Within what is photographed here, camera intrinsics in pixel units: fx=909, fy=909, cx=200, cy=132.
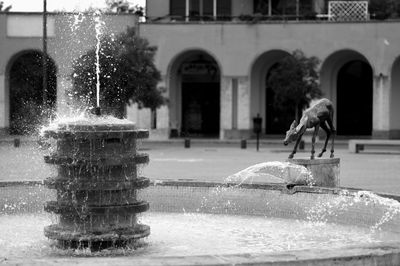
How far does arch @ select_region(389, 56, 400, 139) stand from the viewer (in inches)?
1924

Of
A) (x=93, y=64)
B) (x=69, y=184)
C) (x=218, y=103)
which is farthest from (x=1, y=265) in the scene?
(x=218, y=103)

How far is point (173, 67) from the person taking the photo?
167ft

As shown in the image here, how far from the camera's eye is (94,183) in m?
9.95

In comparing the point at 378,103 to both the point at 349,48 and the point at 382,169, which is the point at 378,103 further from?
the point at 382,169

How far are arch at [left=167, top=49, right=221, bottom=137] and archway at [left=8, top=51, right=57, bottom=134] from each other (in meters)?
7.03

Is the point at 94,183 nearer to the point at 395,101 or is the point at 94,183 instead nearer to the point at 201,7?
the point at 395,101

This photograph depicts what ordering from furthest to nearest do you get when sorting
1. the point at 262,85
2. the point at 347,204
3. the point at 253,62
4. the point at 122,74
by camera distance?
the point at 262,85 → the point at 253,62 → the point at 122,74 → the point at 347,204

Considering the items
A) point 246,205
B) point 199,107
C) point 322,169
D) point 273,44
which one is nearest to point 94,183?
point 246,205

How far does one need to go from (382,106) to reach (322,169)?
103ft

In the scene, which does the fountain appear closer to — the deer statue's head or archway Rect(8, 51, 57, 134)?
the deer statue's head

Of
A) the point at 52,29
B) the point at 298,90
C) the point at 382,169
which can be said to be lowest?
the point at 382,169

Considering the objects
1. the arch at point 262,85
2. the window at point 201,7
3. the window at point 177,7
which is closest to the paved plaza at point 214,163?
the arch at point 262,85

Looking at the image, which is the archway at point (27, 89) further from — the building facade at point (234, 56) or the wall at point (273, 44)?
the wall at point (273, 44)

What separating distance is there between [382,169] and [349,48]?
21.6 metres
